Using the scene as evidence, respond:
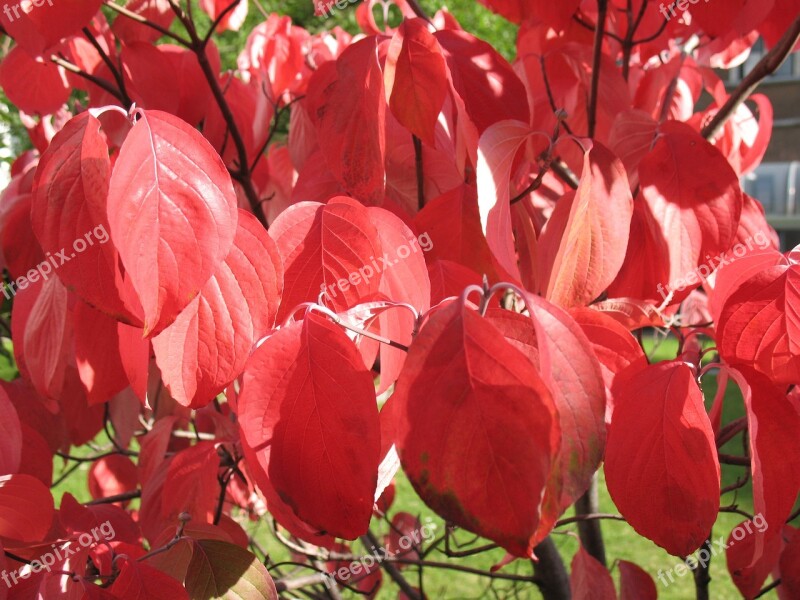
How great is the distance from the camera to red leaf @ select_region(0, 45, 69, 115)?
88cm

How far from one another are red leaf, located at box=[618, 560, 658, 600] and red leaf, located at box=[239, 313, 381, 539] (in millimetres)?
663

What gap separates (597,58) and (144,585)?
64 centimetres

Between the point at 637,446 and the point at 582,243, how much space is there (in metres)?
0.14

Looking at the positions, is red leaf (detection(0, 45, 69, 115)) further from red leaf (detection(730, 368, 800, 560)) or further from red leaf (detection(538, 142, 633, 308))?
red leaf (detection(730, 368, 800, 560))

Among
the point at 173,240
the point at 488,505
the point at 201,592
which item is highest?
the point at 173,240

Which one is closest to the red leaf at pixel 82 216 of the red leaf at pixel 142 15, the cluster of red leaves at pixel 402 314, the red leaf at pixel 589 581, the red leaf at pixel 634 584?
the cluster of red leaves at pixel 402 314

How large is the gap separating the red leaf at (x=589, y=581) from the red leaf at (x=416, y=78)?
0.54 metres

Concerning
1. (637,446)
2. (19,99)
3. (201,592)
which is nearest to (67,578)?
(201,592)

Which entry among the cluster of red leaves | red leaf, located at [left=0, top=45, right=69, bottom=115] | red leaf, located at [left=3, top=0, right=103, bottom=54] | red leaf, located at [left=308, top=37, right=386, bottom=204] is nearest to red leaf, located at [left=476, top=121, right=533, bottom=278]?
the cluster of red leaves

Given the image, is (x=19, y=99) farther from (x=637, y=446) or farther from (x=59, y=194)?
(x=637, y=446)

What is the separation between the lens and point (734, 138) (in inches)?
39.8

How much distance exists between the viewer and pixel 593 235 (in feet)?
1.69

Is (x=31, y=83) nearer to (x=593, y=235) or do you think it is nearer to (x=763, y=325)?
(x=593, y=235)

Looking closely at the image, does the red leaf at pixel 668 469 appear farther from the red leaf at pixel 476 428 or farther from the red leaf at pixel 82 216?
the red leaf at pixel 82 216
